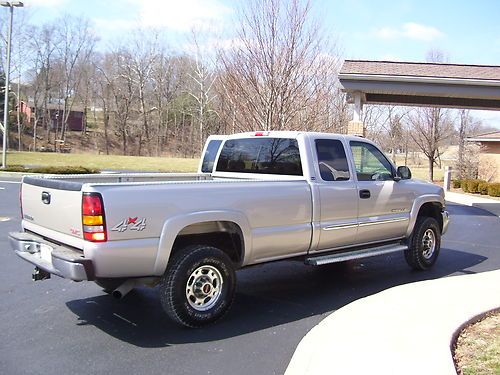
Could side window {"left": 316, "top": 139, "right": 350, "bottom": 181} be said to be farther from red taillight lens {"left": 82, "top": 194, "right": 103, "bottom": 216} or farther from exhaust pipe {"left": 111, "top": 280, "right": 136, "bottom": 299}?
red taillight lens {"left": 82, "top": 194, "right": 103, "bottom": 216}

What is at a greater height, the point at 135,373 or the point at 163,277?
the point at 163,277

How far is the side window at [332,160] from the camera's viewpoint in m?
6.18

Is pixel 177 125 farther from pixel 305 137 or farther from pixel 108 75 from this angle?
pixel 305 137

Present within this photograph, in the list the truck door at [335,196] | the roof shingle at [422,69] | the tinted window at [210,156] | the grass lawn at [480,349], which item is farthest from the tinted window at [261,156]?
the roof shingle at [422,69]

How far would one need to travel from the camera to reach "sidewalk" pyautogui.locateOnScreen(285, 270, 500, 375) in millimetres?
3906

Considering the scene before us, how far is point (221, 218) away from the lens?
4977 millimetres

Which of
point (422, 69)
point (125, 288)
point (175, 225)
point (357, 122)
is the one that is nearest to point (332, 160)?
point (175, 225)

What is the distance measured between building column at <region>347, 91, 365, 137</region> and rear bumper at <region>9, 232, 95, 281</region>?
11954 mm

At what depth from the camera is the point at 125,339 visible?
4598 mm

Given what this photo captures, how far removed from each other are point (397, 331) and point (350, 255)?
66.4 inches

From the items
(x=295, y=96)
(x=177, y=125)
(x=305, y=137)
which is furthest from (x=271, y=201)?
(x=177, y=125)

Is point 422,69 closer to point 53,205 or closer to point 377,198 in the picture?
point 377,198

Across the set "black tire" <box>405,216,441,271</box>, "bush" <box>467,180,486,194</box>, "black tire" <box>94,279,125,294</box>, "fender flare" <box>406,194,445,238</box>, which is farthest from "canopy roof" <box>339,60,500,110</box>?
"black tire" <box>94,279,125,294</box>

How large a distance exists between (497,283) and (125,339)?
191 inches
